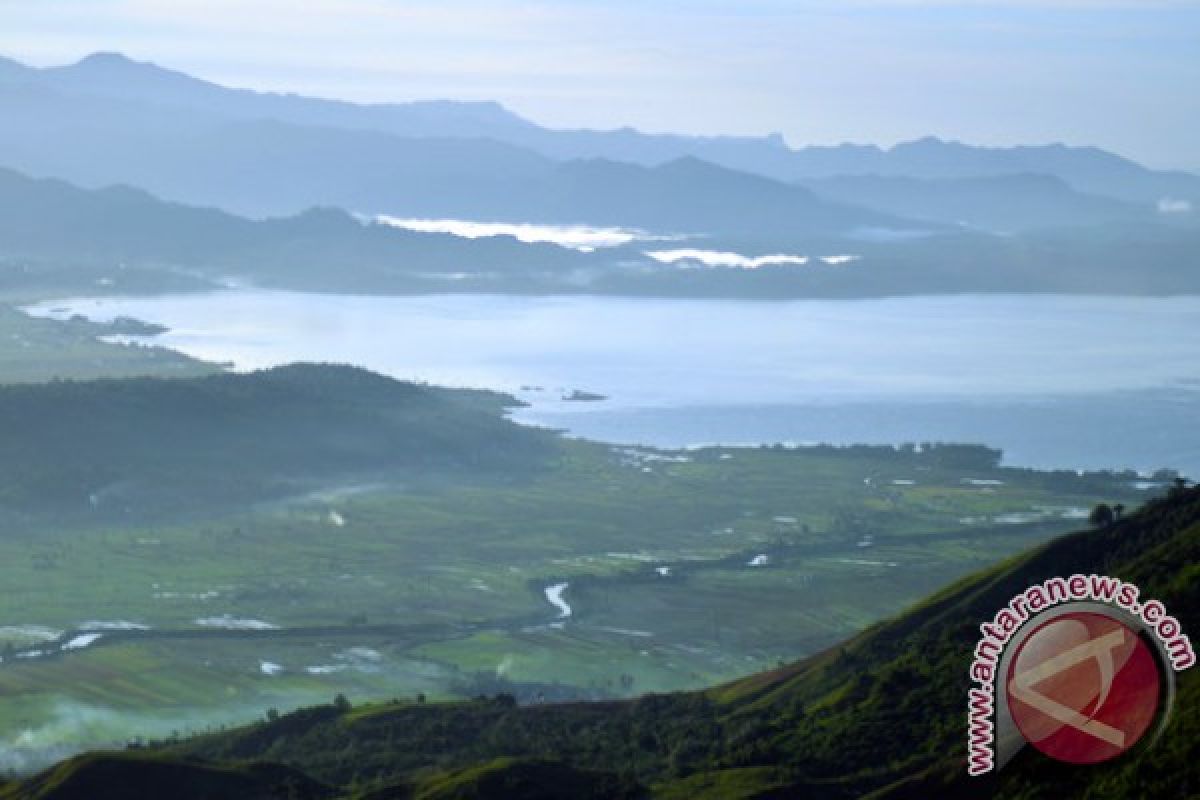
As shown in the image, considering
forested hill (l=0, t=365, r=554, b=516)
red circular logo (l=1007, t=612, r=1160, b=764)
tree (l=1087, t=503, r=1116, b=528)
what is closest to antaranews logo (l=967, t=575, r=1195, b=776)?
red circular logo (l=1007, t=612, r=1160, b=764)

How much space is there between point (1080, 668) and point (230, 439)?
354ft

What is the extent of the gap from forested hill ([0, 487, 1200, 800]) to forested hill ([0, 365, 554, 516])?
2340 inches

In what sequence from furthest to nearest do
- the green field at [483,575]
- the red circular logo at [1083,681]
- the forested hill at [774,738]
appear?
the green field at [483,575] < the forested hill at [774,738] < the red circular logo at [1083,681]

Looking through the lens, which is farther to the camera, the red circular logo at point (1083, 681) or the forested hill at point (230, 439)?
the forested hill at point (230, 439)

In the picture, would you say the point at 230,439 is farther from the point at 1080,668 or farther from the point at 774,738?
the point at 1080,668

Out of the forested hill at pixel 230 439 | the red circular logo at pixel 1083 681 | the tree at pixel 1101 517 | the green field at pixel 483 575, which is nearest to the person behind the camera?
the red circular logo at pixel 1083 681

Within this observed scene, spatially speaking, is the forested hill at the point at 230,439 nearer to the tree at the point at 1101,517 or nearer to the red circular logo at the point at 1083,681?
the tree at the point at 1101,517

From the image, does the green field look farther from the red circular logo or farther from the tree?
the red circular logo

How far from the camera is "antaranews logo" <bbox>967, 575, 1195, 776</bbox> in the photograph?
86.1ft

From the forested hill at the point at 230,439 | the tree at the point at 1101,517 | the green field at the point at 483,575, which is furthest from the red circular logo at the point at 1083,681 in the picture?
the forested hill at the point at 230,439

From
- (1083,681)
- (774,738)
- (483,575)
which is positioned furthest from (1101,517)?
(483,575)

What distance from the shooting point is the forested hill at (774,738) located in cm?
4041

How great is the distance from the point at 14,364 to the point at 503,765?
427 feet

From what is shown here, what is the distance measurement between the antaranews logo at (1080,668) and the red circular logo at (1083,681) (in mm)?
11
